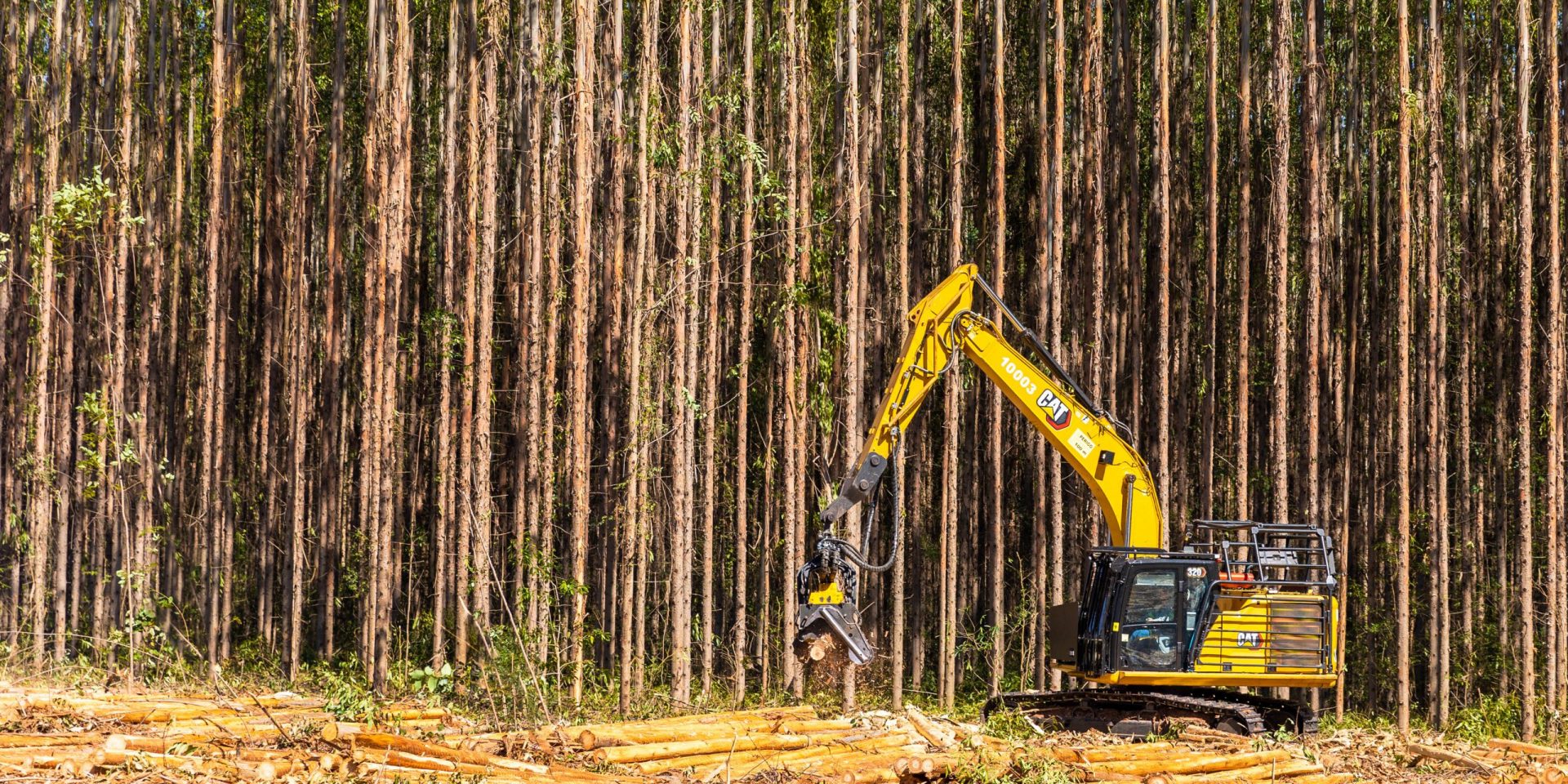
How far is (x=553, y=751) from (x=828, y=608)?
2918 millimetres

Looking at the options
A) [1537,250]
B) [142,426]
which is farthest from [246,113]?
[1537,250]

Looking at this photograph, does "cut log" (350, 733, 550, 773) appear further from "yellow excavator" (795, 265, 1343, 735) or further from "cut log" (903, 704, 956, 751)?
"yellow excavator" (795, 265, 1343, 735)

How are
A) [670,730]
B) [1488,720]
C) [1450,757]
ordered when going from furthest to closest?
[1488,720], [1450,757], [670,730]

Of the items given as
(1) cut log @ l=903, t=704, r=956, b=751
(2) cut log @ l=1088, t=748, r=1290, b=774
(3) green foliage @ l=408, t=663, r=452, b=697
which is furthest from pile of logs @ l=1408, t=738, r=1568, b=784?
(3) green foliage @ l=408, t=663, r=452, b=697

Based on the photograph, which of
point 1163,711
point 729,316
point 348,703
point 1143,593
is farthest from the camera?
point 729,316

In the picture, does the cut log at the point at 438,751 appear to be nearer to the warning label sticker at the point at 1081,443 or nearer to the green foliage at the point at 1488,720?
the warning label sticker at the point at 1081,443

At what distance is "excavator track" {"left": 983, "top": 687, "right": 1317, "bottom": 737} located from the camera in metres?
12.8

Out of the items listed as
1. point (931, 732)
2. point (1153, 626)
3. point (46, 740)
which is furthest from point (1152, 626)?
point (46, 740)

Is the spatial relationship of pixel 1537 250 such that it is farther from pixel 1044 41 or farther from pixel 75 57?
pixel 75 57

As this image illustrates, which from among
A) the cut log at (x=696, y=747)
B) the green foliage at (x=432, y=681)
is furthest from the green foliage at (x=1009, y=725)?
the green foliage at (x=432, y=681)

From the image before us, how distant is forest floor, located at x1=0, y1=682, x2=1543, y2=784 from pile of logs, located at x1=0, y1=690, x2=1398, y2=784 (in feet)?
0.05

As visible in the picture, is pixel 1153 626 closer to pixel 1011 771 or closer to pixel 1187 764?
pixel 1187 764

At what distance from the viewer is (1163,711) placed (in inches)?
515

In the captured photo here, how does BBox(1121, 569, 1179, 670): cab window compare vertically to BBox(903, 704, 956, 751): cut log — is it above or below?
above
